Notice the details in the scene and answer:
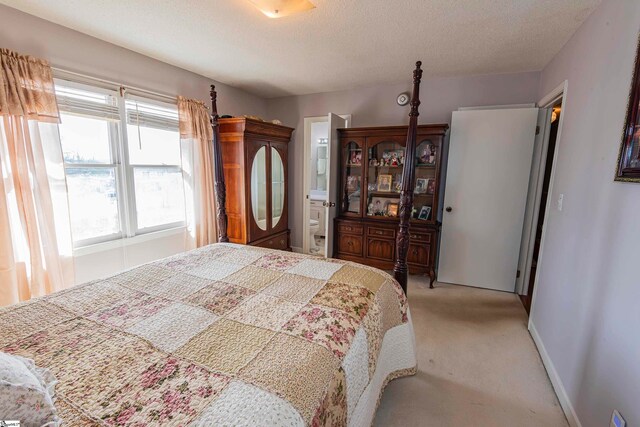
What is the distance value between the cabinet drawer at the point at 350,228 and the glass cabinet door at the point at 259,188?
969mm

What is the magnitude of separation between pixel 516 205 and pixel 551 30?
1566 millimetres

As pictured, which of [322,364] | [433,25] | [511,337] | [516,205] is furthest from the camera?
[516,205]

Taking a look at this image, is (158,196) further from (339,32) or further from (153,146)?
(339,32)

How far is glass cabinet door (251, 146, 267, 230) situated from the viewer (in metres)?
3.39

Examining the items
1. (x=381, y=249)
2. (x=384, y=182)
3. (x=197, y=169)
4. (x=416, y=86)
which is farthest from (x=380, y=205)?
(x=197, y=169)

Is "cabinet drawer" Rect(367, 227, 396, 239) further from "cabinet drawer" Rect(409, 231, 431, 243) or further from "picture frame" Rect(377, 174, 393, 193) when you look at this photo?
"picture frame" Rect(377, 174, 393, 193)

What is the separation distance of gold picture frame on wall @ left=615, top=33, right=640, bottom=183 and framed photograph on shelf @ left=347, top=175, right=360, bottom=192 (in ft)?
8.28

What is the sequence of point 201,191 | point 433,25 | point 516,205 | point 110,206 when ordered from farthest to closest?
1. point 201,191
2. point 516,205
3. point 110,206
4. point 433,25

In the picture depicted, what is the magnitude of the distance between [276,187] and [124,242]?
184 cm

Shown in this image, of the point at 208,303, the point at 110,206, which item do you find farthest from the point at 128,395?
the point at 110,206

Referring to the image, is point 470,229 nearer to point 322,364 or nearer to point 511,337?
point 511,337

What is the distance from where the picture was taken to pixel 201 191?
10.4 ft

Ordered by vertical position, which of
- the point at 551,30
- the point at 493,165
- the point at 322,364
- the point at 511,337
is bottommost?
the point at 511,337

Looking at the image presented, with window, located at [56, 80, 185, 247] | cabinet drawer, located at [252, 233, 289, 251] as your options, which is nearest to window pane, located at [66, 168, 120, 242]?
window, located at [56, 80, 185, 247]
